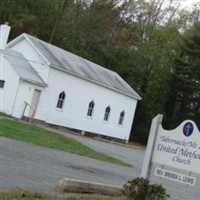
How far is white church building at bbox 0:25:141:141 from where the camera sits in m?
35.8

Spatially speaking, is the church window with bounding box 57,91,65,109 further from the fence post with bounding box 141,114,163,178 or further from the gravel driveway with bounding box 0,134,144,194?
the fence post with bounding box 141,114,163,178

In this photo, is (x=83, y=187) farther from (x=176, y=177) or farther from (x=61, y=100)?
(x=61, y=100)

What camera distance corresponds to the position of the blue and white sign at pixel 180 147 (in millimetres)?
8055

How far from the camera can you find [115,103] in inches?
1766

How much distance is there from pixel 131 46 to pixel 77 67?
19.8 m

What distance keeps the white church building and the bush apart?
28.0 meters

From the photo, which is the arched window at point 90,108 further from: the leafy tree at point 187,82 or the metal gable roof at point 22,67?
the leafy tree at point 187,82

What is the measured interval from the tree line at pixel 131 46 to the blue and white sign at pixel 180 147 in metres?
44.1

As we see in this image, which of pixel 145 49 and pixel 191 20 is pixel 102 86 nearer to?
pixel 145 49

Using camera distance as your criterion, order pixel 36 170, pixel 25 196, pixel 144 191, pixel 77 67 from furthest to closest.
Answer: pixel 77 67
pixel 36 170
pixel 25 196
pixel 144 191

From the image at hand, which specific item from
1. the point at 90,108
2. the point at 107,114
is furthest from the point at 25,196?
the point at 107,114

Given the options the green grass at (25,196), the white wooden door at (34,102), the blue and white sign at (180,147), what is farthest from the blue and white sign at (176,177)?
the white wooden door at (34,102)

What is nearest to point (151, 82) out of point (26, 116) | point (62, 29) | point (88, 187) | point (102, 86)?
point (62, 29)

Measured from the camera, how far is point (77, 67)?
41.1 m
